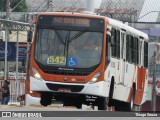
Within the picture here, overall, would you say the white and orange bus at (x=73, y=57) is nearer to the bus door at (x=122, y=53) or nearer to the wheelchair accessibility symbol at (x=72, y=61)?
the wheelchair accessibility symbol at (x=72, y=61)

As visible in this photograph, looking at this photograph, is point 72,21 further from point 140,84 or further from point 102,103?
point 140,84

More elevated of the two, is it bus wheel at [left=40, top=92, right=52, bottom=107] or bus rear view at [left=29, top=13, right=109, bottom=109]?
bus rear view at [left=29, top=13, right=109, bottom=109]

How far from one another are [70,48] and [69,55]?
25cm

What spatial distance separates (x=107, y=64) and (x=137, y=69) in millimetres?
5986

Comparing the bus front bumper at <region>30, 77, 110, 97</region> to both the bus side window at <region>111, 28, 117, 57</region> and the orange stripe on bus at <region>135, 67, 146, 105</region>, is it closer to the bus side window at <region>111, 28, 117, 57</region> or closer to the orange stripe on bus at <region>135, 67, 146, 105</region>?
the bus side window at <region>111, 28, 117, 57</region>

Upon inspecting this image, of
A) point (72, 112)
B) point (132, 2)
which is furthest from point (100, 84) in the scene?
point (132, 2)

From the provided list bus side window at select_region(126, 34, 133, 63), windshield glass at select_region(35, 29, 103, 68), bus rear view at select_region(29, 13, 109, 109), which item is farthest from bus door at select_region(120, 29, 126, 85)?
windshield glass at select_region(35, 29, 103, 68)

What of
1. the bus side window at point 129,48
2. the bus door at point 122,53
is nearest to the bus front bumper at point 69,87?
the bus door at point 122,53

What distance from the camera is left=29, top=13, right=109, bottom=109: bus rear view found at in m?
28.0

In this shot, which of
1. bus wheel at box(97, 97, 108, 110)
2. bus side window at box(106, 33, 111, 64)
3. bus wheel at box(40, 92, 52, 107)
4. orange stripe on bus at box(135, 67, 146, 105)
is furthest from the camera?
orange stripe on bus at box(135, 67, 146, 105)

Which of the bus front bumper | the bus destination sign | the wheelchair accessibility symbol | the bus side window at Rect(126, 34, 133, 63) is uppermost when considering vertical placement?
the bus destination sign

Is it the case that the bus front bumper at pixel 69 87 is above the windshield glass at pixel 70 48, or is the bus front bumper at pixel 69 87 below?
below

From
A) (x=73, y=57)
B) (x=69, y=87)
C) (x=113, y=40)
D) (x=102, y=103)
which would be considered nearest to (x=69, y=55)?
(x=73, y=57)

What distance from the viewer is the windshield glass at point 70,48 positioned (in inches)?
1100
